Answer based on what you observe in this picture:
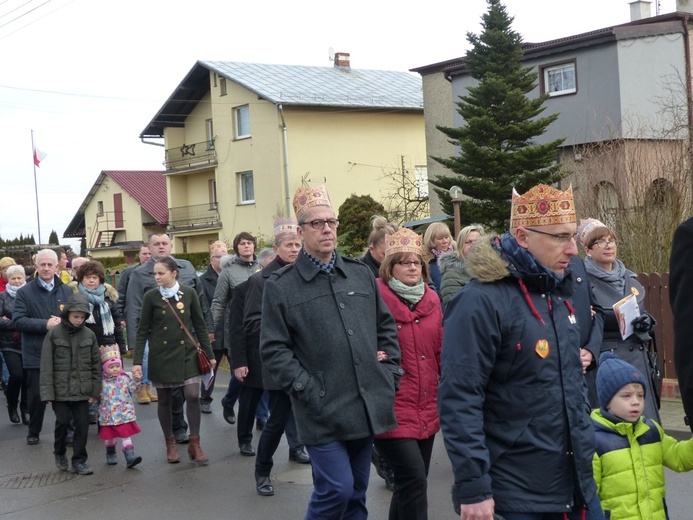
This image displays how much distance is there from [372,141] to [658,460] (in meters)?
38.7

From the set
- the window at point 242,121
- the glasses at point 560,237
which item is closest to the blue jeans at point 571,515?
the glasses at point 560,237

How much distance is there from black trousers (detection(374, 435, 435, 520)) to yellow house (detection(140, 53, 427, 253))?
33.6m

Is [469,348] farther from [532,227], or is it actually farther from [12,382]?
[12,382]

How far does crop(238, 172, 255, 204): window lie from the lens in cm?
4303

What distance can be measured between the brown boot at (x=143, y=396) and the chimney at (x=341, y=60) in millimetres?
35843

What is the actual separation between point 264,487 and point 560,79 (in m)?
23.8

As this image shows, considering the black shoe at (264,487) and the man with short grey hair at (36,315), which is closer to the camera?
the black shoe at (264,487)

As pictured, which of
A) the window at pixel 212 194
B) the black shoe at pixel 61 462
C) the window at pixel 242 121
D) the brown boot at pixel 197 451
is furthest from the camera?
the window at pixel 212 194

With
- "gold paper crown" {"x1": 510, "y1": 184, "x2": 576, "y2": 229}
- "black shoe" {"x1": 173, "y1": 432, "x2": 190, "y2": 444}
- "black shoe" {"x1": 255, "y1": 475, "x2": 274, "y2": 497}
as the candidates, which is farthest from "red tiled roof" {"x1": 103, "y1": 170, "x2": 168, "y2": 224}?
"gold paper crown" {"x1": 510, "y1": 184, "x2": 576, "y2": 229}

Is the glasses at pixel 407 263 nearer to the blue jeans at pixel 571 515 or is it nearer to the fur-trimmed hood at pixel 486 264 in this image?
the fur-trimmed hood at pixel 486 264

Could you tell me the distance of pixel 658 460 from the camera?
14.9ft

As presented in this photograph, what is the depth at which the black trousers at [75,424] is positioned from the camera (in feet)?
28.8

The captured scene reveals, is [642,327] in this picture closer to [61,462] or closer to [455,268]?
[455,268]

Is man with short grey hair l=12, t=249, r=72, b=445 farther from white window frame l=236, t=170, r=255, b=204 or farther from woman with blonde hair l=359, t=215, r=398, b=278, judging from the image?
white window frame l=236, t=170, r=255, b=204
